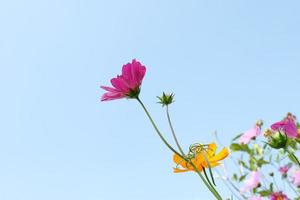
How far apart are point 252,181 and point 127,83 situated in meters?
1.52

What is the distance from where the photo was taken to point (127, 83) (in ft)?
3.33

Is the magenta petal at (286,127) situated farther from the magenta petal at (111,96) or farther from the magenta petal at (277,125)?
the magenta petal at (111,96)

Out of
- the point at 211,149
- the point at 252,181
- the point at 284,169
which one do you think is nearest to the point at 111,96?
the point at 211,149

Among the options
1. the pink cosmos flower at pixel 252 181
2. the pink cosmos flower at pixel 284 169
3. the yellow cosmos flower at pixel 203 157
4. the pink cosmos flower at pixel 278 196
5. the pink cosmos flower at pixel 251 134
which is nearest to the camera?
the yellow cosmos flower at pixel 203 157

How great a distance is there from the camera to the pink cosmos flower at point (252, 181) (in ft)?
7.75

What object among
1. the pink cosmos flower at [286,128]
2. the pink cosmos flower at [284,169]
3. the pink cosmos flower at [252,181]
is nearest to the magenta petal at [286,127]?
the pink cosmos flower at [286,128]

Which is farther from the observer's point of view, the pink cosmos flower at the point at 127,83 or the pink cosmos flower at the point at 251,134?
the pink cosmos flower at the point at 251,134

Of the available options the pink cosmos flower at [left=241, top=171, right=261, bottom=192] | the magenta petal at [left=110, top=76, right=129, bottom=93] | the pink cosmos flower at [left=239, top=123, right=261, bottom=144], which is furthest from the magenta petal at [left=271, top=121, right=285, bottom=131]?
the pink cosmos flower at [left=241, top=171, right=261, bottom=192]

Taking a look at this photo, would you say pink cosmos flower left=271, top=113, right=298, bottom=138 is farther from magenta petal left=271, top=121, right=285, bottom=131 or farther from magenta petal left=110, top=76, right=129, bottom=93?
magenta petal left=110, top=76, right=129, bottom=93

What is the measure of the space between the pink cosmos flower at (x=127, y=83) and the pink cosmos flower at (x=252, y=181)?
4.86 ft

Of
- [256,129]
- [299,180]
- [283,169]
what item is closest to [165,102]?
[256,129]

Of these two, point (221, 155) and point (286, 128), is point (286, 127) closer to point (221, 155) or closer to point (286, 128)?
point (286, 128)

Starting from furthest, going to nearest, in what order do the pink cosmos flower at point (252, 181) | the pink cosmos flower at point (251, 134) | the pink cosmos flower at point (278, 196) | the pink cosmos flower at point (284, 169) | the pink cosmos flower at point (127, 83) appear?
the pink cosmos flower at point (284, 169) < the pink cosmos flower at point (252, 181) < the pink cosmos flower at point (278, 196) < the pink cosmos flower at point (251, 134) < the pink cosmos flower at point (127, 83)

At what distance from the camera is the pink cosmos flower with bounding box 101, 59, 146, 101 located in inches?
39.4
